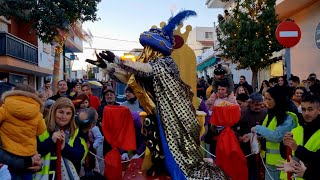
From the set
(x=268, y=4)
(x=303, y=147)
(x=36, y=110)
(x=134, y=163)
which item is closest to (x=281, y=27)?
(x=134, y=163)

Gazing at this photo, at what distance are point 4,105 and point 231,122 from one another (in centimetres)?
266

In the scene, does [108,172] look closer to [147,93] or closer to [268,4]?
[147,93]

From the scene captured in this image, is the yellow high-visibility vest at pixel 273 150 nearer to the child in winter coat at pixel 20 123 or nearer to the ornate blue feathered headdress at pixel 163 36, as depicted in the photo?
the ornate blue feathered headdress at pixel 163 36

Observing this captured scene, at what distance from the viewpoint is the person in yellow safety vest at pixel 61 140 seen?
13.2 ft

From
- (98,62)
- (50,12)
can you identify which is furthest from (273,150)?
(50,12)

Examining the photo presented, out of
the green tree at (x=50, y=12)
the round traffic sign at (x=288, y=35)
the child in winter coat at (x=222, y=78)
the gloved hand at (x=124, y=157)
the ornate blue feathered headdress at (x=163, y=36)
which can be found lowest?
the gloved hand at (x=124, y=157)

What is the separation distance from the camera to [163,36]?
4.51 meters

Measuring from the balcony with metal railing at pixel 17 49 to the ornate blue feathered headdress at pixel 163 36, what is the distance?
48.1 feet

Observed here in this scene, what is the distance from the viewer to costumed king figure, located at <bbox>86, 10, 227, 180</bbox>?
4.14m

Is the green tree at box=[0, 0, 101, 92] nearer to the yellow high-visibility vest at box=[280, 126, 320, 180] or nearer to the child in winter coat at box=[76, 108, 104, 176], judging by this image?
the child in winter coat at box=[76, 108, 104, 176]

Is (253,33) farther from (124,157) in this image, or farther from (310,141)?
(310,141)

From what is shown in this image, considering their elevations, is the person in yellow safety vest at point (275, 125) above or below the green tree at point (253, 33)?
below

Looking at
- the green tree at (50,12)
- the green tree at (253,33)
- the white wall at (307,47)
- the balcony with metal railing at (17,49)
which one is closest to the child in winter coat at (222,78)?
the green tree at (253,33)

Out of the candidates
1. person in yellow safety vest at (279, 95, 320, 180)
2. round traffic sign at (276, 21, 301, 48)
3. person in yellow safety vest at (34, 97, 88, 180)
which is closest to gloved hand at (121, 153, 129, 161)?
person in yellow safety vest at (34, 97, 88, 180)
